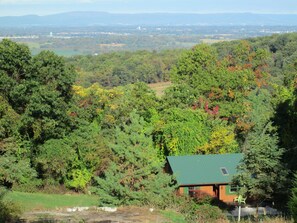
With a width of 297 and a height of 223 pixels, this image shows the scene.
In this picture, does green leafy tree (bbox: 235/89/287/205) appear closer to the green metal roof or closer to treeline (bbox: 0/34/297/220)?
treeline (bbox: 0/34/297/220)

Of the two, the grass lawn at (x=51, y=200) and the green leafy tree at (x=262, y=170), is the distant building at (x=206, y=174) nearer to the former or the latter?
the grass lawn at (x=51, y=200)

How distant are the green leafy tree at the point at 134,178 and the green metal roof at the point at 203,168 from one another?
12.8 feet

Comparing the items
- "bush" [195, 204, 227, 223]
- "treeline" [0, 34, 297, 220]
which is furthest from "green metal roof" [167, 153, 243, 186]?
"bush" [195, 204, 227, 223]

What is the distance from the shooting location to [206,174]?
2525 centimetres

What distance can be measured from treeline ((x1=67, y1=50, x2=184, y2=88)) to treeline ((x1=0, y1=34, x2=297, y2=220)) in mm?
40713

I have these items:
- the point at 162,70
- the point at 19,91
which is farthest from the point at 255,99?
the point at 162,70

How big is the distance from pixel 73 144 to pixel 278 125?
1197 cm

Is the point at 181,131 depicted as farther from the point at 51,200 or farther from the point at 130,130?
the point at 51,200

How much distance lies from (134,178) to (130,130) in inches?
95.8

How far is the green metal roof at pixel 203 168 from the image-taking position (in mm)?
24781

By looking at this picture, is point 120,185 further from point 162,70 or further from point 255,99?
point 162,70

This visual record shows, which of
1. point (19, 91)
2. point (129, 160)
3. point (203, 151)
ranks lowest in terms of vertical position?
point (203, 151)

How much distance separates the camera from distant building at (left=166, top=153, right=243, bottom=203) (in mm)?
24703

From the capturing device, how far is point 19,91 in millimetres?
26219
